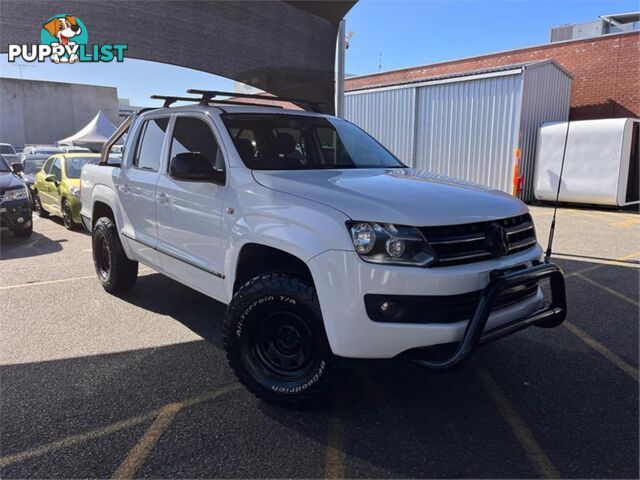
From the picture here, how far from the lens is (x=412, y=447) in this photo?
9.19ft

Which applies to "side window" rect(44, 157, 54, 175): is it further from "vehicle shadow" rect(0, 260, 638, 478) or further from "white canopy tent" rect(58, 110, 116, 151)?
"white canopy tent" rect(58, 110, 116, 151)

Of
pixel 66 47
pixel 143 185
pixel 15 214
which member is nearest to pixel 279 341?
pixel 143 185

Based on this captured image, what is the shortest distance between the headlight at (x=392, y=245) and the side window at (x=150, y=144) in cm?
255

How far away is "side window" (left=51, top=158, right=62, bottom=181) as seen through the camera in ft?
35.1

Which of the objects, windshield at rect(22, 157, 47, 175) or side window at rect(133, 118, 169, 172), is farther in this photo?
windshield at rect(22, 157, 47, 175)

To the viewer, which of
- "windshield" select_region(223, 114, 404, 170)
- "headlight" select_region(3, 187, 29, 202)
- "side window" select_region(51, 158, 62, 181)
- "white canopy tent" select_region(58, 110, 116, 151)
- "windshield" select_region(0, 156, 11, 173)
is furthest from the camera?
"white canopy tent" select_region(58, 110, 116, 151)

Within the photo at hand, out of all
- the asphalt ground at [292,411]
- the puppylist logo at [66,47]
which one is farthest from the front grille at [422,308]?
the puppylist logo at [66,47]

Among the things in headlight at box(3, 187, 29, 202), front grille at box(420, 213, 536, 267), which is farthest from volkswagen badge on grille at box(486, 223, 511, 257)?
headlight at box(3, 187, 29, 202)

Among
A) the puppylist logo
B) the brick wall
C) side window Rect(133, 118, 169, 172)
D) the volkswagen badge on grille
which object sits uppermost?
the brick wall

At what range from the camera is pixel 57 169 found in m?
10.9

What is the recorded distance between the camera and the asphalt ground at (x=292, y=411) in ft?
8.75

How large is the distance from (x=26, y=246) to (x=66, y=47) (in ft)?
12.1

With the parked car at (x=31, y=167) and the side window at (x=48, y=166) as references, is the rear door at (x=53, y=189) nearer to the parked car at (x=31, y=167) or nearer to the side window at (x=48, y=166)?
the side window at (x=48, y=166)

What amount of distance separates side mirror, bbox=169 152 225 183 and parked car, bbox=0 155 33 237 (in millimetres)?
6904
